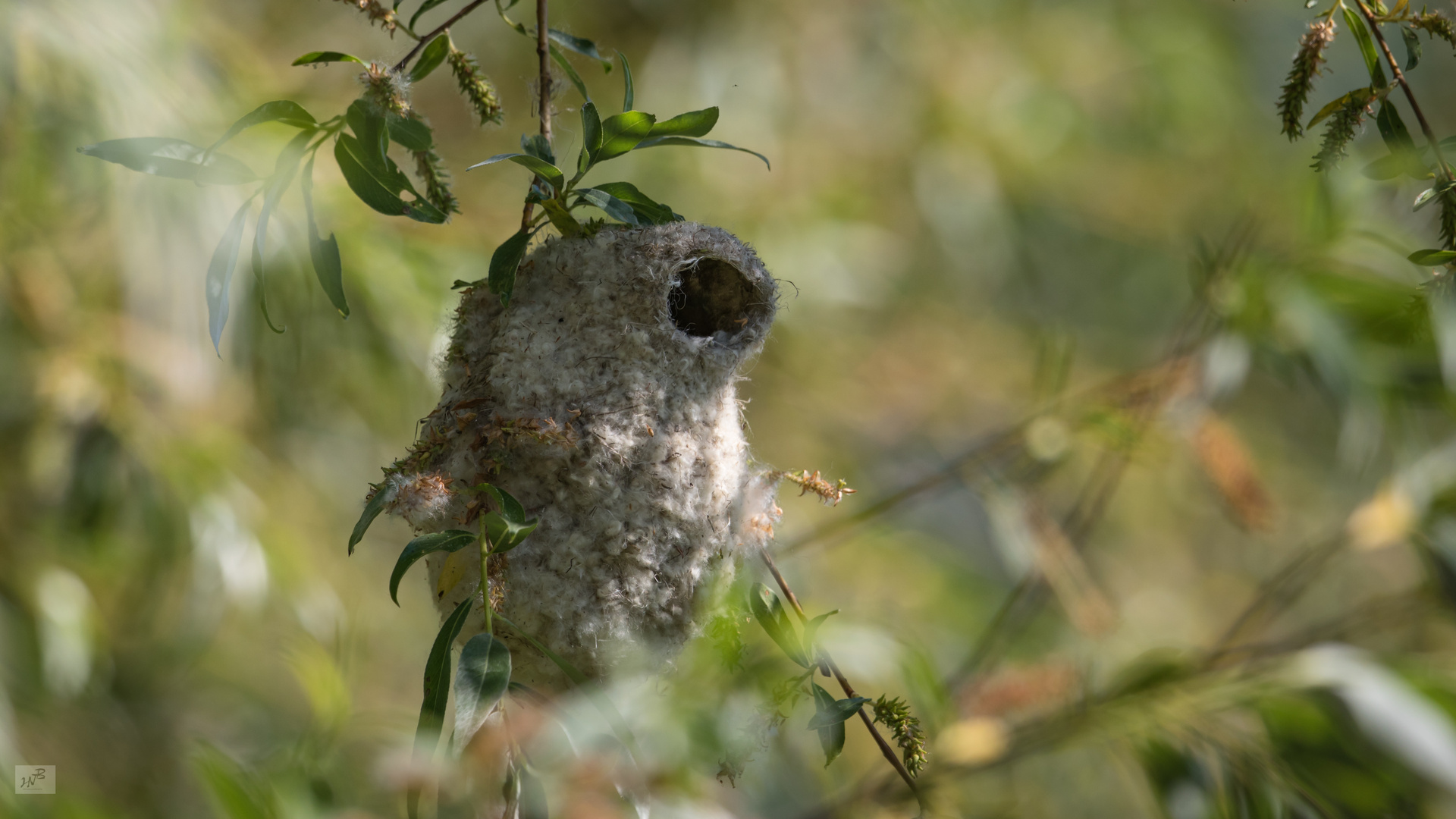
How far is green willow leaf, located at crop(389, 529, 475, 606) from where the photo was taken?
77 centimetres

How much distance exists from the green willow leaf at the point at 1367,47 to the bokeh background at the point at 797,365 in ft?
2.43

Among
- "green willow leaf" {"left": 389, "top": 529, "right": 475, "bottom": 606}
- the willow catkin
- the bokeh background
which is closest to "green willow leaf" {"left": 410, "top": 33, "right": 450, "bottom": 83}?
the bokeh background

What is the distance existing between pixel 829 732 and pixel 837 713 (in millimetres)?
19

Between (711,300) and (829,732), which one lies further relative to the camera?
(711,300)

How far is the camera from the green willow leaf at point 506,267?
2.84 ft

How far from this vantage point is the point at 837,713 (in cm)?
85

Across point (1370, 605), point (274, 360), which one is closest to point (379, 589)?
point (274, 360)

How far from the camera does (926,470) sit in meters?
2.86

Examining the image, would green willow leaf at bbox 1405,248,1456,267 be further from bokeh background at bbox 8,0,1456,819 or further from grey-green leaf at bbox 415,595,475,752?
grey-green leaf at bbox 415,595,475,752

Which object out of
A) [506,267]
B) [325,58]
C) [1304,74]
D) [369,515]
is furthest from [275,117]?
[1304,74]

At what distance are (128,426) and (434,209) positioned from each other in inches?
76.8

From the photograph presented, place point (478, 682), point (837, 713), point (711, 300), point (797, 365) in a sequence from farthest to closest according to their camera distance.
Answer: point (797, 365) → point (711, 300) → point (837, 713) → point (478, 682)

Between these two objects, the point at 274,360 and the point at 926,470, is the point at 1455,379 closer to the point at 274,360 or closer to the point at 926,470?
the point at 926,470

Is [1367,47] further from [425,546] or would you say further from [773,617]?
[425,546]
